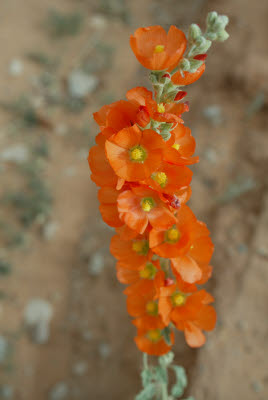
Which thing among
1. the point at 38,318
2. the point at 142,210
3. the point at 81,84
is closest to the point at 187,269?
the point at 142,210

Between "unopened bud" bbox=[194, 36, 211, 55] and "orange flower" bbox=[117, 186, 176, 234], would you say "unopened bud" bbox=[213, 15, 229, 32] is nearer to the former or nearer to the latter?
"unopened bud" bbox=[194, 36, 211, 55]

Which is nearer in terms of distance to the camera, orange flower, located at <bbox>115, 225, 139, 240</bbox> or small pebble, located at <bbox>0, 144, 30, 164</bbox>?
orange flower, located at <bbox>115, 225, 139, 240</bbox>

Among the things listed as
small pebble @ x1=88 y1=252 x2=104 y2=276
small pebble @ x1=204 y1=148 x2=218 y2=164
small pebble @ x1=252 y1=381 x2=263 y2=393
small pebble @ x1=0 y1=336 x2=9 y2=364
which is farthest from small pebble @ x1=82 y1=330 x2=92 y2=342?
small pebble @ x1=204 y1=148 x2=218 y2=164

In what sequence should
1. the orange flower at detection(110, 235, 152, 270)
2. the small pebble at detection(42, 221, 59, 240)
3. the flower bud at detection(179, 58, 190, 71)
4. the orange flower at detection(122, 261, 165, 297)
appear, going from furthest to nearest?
the small pebble at detection(42, 221, 59, 240) < the orange flower at detection(122, 261, 165, 297) < the orange flower at detection(110, 235, 152, 270) < the flower bud at detection(179, 58, 190, 71)

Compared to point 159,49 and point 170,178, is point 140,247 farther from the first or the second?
point 159,49

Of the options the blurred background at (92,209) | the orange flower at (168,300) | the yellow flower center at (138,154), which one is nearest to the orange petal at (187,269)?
the orange flower at (168,300)

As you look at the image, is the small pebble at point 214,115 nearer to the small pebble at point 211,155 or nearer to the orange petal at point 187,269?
the small pebble at point 211,155

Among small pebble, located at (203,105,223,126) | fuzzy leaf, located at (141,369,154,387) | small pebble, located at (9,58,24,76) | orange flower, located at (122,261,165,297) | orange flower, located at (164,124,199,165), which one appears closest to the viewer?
orange flower, located at (164,124,199,165)

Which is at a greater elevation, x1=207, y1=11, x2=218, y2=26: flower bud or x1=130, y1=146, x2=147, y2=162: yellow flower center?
x1=207, y1=11, x2=218, y2=26: flower bud
